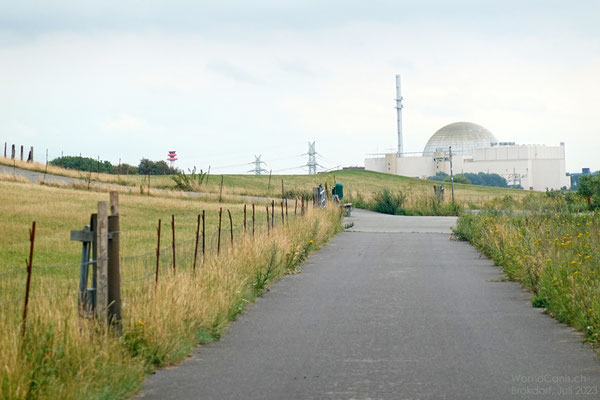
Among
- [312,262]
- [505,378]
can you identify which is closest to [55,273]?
[312,262]

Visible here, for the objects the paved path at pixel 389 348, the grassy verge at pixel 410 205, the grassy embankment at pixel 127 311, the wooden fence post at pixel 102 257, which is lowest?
the paved path at pixel 389 348

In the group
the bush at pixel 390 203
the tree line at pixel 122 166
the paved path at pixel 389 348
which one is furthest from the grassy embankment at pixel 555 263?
the tree line at pixel 122 166

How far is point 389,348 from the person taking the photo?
33.2 feet

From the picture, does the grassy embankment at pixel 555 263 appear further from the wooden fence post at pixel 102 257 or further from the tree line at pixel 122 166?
the tree line at pixel 122 166

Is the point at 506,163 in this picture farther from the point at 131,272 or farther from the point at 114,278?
Answer: the point at 114,278

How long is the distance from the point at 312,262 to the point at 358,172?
10667cm

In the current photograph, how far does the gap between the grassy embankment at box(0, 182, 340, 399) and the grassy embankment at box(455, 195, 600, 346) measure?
4.80m

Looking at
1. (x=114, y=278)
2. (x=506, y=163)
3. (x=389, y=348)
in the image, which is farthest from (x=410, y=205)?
(x=506, y=163)

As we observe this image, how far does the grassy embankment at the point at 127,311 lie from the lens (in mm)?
7307

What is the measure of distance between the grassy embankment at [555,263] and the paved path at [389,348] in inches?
11.4

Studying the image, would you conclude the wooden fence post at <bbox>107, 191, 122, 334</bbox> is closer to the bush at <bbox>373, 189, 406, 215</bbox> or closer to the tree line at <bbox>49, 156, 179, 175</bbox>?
the bush at <bbox>373, 189, 406, 215</bbox>

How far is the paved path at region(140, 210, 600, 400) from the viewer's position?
809cm

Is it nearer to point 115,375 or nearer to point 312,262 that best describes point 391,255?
point 312,262

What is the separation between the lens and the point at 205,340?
10.5 metres
